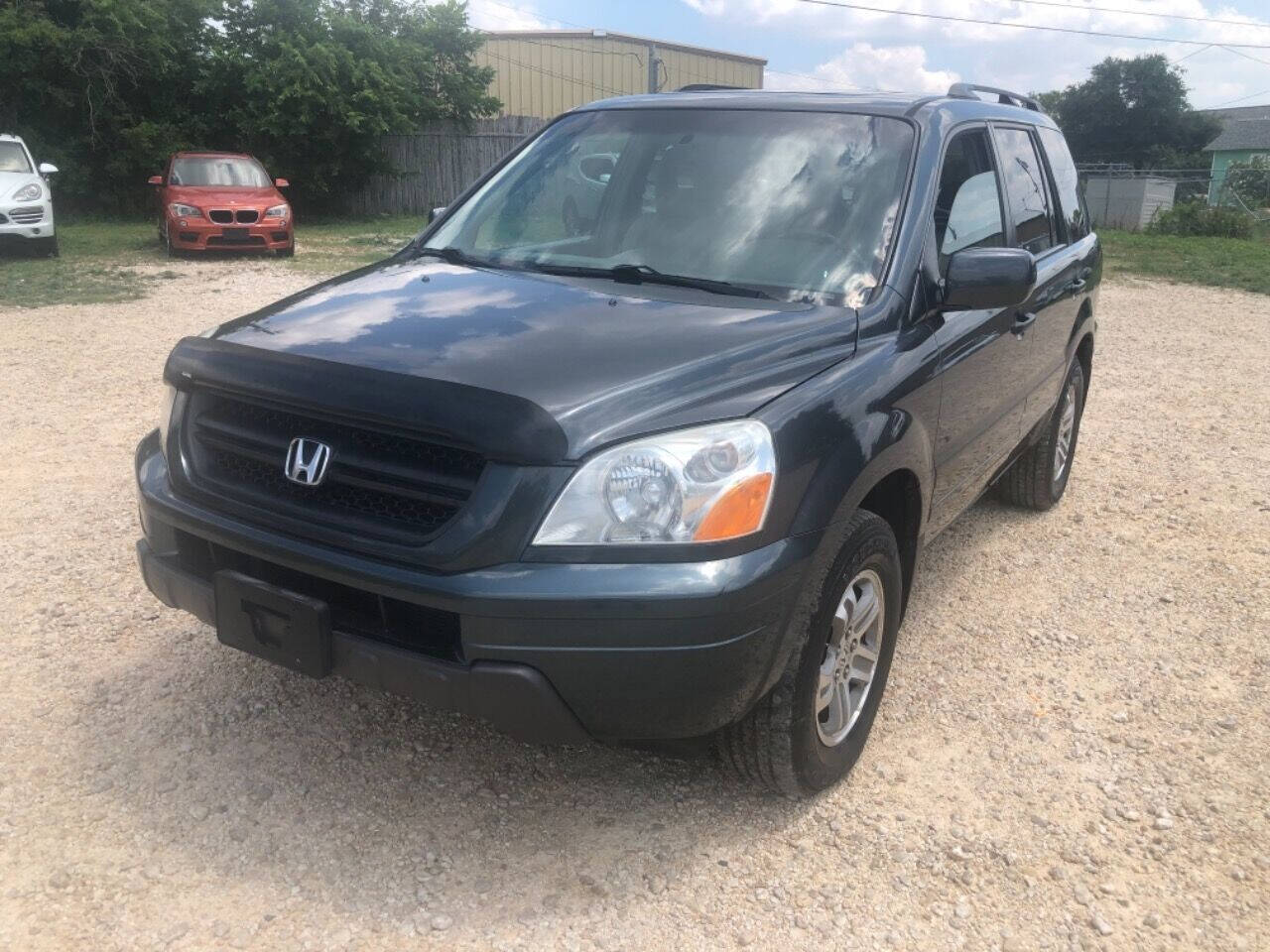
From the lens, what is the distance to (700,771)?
3074 mm

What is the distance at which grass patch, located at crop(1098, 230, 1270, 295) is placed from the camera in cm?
1552

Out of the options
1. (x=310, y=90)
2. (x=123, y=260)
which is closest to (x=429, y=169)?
(x=310, y=90)

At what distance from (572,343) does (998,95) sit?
298 cm

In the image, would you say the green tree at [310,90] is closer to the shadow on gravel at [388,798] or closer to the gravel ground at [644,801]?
the gravel ground at [644,801]

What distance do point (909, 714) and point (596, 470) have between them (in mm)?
1652

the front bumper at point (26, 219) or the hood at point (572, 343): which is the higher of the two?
the hood at point (572, 343)

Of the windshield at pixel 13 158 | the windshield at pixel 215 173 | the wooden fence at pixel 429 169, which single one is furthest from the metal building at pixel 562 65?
the windshield at pixel 13 158

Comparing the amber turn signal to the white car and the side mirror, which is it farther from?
the white car

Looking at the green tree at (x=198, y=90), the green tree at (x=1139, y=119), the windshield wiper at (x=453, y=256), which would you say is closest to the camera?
the windshield wiper at (x=453, y=256)

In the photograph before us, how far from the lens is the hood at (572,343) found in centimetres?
243

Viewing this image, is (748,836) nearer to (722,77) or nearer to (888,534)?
(888,534)

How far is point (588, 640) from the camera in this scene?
7.54ft

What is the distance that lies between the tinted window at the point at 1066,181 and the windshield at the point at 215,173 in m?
13.3

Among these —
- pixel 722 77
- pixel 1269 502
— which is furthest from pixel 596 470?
pixel 722 77
